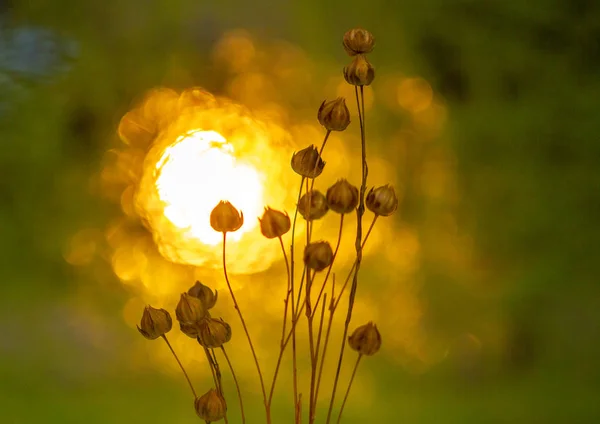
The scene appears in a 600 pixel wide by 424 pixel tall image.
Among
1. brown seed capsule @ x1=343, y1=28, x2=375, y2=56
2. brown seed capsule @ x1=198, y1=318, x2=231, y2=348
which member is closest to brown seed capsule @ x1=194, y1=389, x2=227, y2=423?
brown seed capsule @ x1=198, y1=318, x2=231, y2=348

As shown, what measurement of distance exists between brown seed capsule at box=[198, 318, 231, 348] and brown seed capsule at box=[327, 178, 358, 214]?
168 millimetres

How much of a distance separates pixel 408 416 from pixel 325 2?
834 millimetres

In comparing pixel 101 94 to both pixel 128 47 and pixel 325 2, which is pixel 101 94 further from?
pixel 325 2

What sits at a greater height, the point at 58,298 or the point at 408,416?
the point at 58,298

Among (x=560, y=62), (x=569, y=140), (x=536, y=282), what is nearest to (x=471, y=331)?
(x=536, y=282)

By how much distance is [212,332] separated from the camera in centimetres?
63

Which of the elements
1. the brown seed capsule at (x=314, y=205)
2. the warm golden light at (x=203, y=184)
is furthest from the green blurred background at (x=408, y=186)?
the brown seed capsule at (x=314, y=205)

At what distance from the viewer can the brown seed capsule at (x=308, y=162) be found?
2.14 feet

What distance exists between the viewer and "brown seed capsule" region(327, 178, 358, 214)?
2.17ft

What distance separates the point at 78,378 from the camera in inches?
49.0

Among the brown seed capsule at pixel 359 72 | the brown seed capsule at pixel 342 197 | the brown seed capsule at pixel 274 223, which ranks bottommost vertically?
the brown seed capsule at pixel 274 223

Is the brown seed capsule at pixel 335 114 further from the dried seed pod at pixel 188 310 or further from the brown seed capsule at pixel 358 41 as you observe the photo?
Result: the dried seed pod at pixel 188 310

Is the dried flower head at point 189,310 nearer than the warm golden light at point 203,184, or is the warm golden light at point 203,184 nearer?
the dried flower head at point 189,310

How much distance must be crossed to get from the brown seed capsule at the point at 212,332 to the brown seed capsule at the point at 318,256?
0.11 meters
